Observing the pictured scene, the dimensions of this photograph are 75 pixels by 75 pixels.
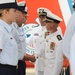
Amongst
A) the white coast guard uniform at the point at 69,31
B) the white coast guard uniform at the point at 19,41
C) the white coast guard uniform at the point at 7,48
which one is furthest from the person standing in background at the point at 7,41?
the white coast guard uniform at the point at 69,31

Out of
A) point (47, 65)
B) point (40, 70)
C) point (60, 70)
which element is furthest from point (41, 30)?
point (60, 70)

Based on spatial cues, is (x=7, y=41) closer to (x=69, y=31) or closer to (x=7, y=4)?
(x=7, y=4)

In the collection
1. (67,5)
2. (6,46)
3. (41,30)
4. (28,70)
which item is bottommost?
(28,70)

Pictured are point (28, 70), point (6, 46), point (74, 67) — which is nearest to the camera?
point (74, 67)

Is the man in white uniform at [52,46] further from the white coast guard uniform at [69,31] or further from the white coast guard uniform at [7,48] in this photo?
the white coast guard uniform at [69,31]

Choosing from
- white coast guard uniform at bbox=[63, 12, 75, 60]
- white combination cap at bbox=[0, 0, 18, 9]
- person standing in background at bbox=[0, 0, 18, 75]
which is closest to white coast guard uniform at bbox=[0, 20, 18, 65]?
person standing in background at bbox=[0, 0, 18, 75]

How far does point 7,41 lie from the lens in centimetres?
237

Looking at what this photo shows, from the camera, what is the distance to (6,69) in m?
2.39

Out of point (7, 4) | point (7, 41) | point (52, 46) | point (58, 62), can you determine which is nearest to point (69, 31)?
point (7, 41)

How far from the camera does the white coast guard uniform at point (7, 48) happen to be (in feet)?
7.67

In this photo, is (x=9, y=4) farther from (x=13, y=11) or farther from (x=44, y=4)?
(x=44, y=4)

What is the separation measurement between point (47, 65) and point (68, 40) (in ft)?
4.64

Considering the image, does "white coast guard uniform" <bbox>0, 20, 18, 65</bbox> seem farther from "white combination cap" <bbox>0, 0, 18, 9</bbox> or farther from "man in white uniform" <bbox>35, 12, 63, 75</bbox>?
"man in white uniform" <bbox>35, 12, 63, 75</bbox>

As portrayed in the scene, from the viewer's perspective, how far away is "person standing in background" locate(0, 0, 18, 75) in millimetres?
2348
